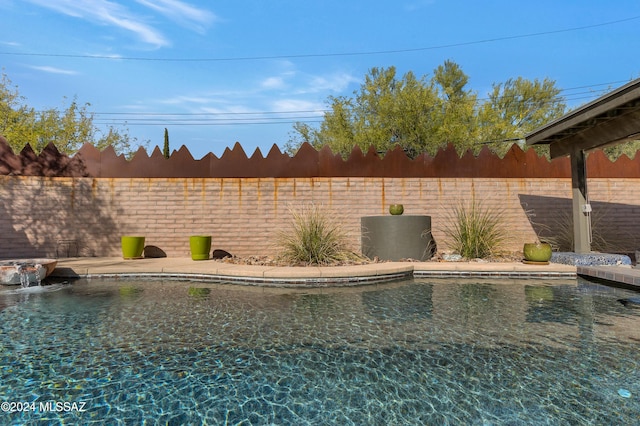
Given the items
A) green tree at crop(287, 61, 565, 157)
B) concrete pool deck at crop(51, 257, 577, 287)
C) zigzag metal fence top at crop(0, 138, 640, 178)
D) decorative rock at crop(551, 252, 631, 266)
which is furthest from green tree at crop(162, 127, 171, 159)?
decorative rock at crop(551, 252, 631, 266)

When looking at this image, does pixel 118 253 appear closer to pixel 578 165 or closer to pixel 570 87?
pixel 578 165

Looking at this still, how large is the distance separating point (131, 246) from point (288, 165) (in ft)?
12.0

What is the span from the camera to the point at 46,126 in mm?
15141

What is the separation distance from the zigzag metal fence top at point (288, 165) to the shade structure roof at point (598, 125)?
1140 millimetres

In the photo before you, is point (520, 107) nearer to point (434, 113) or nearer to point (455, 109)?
point (455, 109)

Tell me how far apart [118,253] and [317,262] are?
4.63 metres

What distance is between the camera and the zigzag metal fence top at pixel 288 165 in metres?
7.60

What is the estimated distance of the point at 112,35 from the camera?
9148 millimetres

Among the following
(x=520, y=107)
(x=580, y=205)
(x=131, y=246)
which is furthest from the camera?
(x=520, y=107)

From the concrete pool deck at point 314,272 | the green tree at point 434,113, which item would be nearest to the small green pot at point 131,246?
the concrete pool deck at point 314,272

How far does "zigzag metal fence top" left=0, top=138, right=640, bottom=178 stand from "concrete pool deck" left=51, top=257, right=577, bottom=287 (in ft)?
8.38

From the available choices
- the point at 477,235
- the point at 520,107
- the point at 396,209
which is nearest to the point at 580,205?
the point at 477,235

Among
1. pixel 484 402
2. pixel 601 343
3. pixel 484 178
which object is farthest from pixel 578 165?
pixel 484 402

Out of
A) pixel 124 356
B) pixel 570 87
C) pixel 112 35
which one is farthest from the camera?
pixel 570 87
